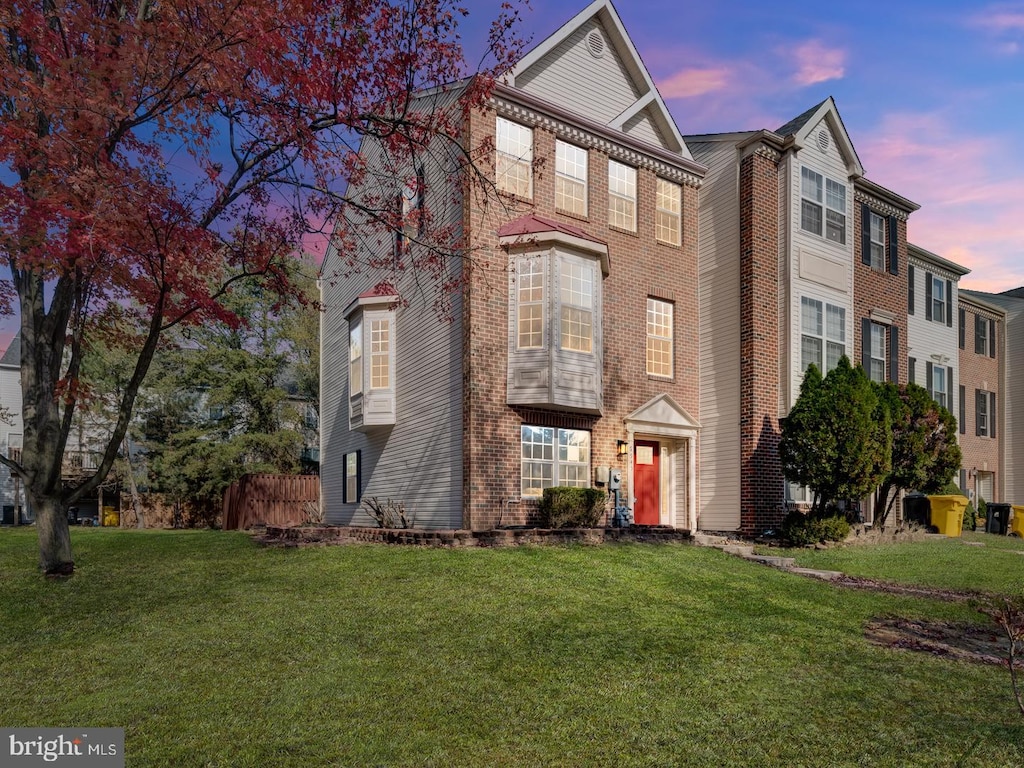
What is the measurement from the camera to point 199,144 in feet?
30.2

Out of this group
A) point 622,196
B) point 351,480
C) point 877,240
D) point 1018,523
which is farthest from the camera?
point 1018,523

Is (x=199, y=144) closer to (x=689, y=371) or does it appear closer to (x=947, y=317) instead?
(x=689, y=371)

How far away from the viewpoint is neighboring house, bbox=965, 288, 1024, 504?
28.1 m

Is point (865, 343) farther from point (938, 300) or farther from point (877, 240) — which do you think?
point (938, 300)

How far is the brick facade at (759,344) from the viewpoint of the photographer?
16281 mm

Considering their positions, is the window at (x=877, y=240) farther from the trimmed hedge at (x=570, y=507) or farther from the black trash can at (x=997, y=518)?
the trimmed hedge at (x=570, y=507)

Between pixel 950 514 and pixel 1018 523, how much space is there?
3550mm

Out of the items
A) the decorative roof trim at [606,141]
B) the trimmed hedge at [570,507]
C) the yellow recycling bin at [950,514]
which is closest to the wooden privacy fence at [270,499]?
the trimmed hedge at [570,507]

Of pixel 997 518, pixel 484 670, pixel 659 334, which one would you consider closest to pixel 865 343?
pixel 659 334

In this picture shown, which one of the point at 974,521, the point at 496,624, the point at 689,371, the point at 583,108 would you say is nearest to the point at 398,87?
the point at 496,624

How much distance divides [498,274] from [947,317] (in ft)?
66.5

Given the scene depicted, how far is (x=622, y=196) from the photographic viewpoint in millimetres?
16359

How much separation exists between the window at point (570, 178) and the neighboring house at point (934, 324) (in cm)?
1447

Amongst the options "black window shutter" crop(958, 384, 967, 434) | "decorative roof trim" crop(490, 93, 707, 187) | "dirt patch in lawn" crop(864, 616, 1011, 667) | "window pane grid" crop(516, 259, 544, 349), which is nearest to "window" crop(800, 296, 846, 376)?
"decorative roof trim" crop(490, 93, 707, 187)
